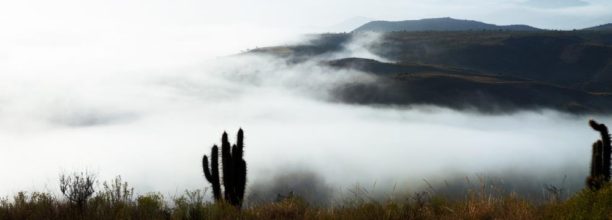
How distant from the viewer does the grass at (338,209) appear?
7992 millimetres

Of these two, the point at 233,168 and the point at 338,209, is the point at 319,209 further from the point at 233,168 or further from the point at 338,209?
the point at 233,168

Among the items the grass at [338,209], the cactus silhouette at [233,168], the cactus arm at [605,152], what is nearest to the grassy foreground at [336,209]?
the grass at [338,209]

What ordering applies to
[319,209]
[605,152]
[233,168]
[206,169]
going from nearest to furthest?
1. [319,209]
2. [605,152]
3. [233,168]
4. [206,169]

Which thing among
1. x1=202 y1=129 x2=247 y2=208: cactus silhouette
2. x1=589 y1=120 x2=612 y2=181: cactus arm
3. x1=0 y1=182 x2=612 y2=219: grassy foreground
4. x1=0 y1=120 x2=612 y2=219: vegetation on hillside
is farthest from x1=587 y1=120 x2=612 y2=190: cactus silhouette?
x1=202 y1=129 x2=247 y2=208: cactus silhouette

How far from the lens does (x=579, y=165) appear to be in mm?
192500

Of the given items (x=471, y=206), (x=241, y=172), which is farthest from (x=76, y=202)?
(x=241, y=172)

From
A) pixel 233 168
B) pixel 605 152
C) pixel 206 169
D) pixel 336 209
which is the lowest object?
pixel 206 169

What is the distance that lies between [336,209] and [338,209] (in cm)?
5

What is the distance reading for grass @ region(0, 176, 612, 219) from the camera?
799cm

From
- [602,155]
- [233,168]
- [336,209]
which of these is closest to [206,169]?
[233,168]

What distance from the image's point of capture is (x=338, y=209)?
9.27m

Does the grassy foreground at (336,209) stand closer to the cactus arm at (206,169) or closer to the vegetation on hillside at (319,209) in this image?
the vegetation on hillside at (319,209)

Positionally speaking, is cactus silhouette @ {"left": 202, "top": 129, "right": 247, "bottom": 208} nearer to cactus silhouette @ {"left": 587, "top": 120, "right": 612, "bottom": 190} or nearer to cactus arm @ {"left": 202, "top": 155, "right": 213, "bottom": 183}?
cactus arm @ {"left": 202, "top": 155, "right": 213, "bottom": 183}

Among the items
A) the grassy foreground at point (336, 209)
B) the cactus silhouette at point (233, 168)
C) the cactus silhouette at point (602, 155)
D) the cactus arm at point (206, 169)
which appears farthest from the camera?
the cactus arm at point (206, 169)
